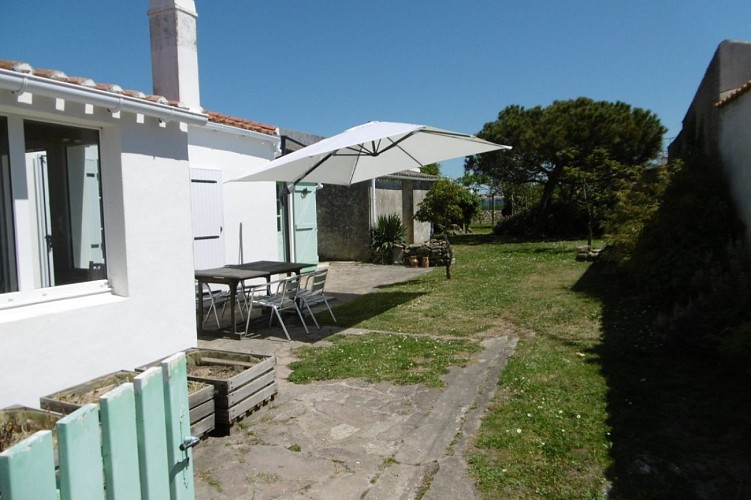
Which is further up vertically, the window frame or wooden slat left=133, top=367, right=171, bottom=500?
the window frame

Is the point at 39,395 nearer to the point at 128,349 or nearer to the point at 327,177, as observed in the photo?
the point at 128,349

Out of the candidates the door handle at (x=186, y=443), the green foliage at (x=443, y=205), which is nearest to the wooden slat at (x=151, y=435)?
the door handle at (x=186, y=443)

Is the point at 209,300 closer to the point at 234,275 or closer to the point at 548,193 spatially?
the point at 234,275

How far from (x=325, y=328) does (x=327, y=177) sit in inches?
131

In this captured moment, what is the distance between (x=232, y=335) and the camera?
743 centimetres

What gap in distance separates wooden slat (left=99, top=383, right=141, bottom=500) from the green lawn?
7.05ft

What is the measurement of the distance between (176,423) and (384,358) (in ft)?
13.5

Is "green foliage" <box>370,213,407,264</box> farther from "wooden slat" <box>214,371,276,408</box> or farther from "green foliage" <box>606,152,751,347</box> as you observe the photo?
"wooden slat" <box>214,371,276,408</box>

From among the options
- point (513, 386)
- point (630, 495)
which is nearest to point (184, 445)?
point (630, 495)

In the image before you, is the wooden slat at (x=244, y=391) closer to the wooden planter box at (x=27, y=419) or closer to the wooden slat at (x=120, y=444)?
the wooden planter box at (x=27, y=419)

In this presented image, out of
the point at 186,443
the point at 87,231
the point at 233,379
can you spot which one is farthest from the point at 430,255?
the point at 186,443

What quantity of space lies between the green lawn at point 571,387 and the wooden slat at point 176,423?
1861 millimetres

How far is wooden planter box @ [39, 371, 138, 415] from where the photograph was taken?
3621mm

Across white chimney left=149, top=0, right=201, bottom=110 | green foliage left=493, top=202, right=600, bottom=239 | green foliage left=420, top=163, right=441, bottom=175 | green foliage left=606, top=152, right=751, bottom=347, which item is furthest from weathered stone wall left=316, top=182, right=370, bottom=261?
green foliage left=420, top=163, right=441, bottom=175
